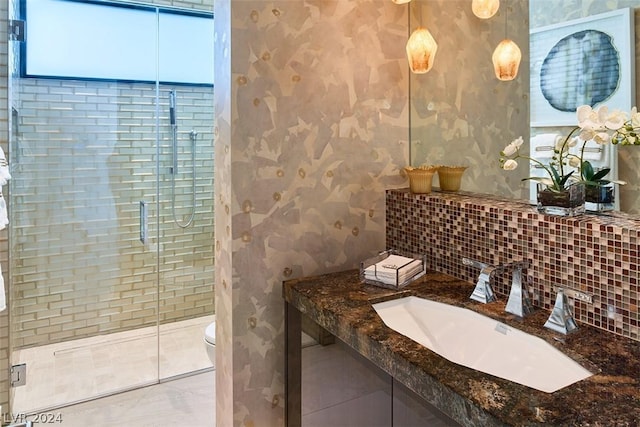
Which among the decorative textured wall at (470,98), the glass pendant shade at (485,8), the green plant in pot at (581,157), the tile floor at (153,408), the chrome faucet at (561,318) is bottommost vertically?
the tile floor at (153,408)

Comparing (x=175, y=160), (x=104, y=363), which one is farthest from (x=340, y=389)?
(x=175, y=160)

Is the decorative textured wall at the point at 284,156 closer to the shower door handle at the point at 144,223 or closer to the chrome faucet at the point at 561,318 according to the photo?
the chrome faucet at the point at 561,318

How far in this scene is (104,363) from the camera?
2877mm

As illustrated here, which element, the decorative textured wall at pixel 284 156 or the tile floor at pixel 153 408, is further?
the tile floor at pixel 153 408

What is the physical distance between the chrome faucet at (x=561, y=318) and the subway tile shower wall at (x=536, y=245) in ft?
0.22

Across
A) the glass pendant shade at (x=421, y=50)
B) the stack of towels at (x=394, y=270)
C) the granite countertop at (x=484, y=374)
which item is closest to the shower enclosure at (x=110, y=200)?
the stack of towels at (x=394, y=270)

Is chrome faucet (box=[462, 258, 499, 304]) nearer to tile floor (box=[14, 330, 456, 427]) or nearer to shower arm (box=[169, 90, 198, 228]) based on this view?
tile floor (box=[14, 330, 456, 427])

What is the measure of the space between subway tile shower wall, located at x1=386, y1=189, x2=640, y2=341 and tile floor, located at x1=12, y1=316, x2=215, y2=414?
185 cm

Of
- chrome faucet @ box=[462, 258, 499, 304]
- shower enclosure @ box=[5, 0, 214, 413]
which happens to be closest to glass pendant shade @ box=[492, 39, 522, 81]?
chrome faucet @ box=[462, 258, 499, 304]

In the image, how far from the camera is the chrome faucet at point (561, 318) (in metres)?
1.16

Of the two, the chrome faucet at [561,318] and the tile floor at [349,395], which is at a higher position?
the chrome faucet at [561,318]

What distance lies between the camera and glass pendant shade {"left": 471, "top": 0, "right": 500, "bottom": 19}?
1.61 metres

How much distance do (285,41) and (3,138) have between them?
5.12 feet

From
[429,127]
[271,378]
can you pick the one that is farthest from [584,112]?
[271,378]
